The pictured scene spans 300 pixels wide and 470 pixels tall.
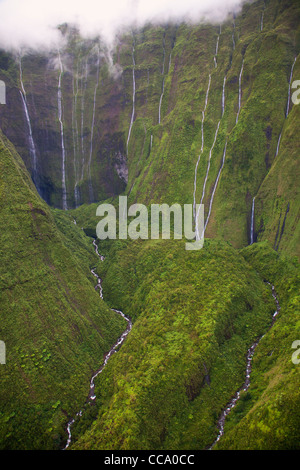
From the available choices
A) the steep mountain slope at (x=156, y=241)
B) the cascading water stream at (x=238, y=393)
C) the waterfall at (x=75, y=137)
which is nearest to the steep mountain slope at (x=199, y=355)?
the steep mountain slope at (x=156, y=241)

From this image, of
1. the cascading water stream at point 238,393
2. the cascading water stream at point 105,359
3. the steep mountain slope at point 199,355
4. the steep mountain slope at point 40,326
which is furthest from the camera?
the cascading water stream at point 105,359

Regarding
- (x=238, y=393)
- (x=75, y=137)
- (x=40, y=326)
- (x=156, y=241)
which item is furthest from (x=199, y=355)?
(x=75, y=137)

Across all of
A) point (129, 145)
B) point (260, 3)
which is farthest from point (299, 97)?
point (129, 145)

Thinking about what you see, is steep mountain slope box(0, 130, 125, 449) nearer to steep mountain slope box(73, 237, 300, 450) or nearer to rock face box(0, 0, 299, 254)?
steep mountain slope box(73, 237, 300, 450)

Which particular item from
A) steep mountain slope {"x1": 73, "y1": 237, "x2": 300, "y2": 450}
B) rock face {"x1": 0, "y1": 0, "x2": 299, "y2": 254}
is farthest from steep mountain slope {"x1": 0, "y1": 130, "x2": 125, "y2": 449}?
rock face {"x1": 0, "y1": 0, "x2": 299, "y2": 254}

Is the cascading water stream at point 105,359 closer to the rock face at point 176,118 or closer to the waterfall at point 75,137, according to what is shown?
the rock face at point 176,118

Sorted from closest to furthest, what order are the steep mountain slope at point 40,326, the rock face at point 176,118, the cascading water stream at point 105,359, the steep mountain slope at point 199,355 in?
the steep mountain slope at point 199,355 < the steep mountain slope at point 40,326 < the cascading water stream at point 105,359 < the rock face at point 176,118
